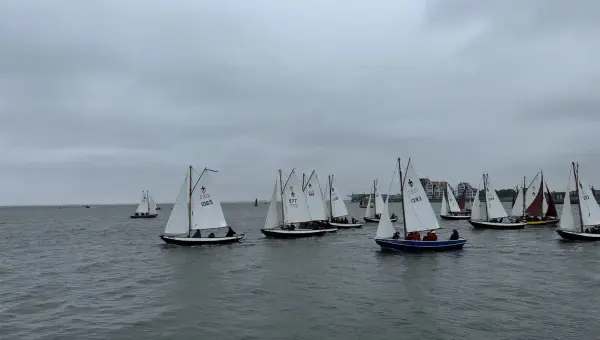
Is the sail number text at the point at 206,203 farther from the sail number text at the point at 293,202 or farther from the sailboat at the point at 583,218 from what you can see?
the sailboat at the point at 583,218

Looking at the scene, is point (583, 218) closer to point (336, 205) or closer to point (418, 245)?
point (418, 245)

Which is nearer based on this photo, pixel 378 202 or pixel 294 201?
pixel 294 201

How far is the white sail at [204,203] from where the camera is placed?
5875 cm

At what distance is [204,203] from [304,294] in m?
29.9

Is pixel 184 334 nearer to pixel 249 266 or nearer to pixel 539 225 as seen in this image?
pixel 249 266

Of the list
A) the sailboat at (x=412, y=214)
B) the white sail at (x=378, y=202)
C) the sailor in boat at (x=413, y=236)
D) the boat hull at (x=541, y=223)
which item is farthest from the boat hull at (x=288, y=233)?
the boat hull at (x=541, y=223)

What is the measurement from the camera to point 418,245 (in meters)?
49.0

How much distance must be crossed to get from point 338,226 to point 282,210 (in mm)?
20745

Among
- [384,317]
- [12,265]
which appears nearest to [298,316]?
[384,317]

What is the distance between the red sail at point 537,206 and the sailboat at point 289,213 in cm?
4806

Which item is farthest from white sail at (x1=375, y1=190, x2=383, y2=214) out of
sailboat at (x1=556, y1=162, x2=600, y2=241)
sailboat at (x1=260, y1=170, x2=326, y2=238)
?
sailboat at (x1=556, y1=162, x2=600, y2=241)

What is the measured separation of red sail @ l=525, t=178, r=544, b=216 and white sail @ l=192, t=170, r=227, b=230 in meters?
66.0

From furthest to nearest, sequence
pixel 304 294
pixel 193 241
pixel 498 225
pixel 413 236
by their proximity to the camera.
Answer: pixel 498 225
pixel 193 241
pixel 413 236
pixel 304 294

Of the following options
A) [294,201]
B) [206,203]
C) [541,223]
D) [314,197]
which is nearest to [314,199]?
[314,197]
